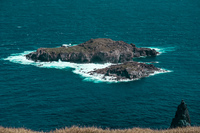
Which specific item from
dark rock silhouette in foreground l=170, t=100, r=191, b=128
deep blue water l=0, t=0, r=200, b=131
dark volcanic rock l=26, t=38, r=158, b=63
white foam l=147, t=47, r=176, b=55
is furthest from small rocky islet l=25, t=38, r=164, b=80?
dark rock silhouette in foreground l=170, t=100, r=191, b=128

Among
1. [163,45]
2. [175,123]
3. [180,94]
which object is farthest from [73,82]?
[175,123]

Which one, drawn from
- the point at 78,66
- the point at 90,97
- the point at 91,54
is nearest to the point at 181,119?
the point at 90,97

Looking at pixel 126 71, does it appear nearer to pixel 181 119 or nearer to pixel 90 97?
pixel 90 97

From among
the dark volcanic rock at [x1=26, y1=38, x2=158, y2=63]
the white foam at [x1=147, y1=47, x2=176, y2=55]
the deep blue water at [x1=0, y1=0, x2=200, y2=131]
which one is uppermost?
the white foam at [x1=147, y1=47, x2=176, y2=55]

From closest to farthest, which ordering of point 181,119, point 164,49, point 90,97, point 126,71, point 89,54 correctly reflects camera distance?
1. point 181,119
2. point 90,97
3. point 126,71
4. point 89,54
5. point 164,49

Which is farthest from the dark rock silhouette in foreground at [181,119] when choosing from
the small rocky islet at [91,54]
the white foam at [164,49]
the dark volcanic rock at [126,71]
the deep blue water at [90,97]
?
the white foam at [164,49]

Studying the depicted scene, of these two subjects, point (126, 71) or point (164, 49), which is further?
point (164, 49)

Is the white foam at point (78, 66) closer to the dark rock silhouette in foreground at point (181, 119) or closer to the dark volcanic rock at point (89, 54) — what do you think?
the dark volcanic rock at point (89, 54)

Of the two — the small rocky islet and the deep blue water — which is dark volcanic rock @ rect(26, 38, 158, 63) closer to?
the small rocky islet

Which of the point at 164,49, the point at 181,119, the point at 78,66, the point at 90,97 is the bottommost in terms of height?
the point at 90,97

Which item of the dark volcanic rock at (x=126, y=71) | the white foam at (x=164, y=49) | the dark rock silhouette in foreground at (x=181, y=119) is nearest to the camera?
the dark rock silhouette in foreground at (x=181, y=119)

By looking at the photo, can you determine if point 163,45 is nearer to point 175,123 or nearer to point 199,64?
point 199,64
